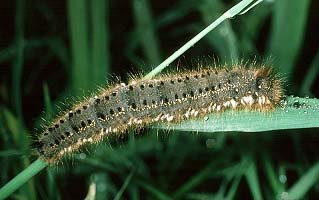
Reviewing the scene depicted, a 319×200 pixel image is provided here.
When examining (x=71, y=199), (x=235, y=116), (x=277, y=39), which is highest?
(x=277, y=39)

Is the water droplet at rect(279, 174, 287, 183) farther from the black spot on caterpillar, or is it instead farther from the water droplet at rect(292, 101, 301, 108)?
the water droplet at rect(292, 101, 301, 108)

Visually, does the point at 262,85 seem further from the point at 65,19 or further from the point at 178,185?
the point at 65,19

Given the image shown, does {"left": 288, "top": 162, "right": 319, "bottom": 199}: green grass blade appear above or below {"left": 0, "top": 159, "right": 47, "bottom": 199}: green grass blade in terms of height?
below

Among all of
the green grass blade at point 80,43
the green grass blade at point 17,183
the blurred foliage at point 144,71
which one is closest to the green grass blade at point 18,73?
the blurred foliage at point 144,71

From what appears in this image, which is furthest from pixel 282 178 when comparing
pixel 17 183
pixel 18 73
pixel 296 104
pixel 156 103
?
pixel 18 73

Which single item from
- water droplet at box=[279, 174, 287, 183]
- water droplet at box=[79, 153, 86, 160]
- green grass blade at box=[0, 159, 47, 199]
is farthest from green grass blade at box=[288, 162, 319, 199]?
green grass blade at box=[0, 159, 47, 199]

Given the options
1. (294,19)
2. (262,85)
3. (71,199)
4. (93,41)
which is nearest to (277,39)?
(294,19)
